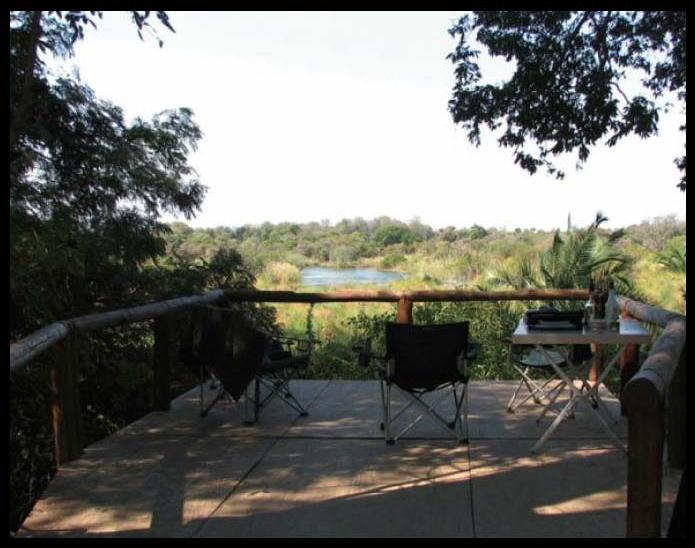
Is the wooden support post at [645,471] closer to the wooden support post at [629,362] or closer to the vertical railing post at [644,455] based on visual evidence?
the vertical railing post at [644,455]

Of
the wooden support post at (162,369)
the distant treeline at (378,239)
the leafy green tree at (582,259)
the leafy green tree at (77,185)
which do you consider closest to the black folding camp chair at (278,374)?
the wooden support post at (162,369)

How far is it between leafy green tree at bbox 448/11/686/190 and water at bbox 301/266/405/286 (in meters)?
11.0

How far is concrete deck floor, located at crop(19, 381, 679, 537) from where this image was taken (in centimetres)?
261

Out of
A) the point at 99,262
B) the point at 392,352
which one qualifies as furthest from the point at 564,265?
the point at 99,262

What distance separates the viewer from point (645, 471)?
1618mm

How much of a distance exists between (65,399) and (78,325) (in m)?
0.38

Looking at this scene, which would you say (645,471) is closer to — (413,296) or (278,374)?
(278,374)

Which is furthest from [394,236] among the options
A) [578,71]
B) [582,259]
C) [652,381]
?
[652,381]

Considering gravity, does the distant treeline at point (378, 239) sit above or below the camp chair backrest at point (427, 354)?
above

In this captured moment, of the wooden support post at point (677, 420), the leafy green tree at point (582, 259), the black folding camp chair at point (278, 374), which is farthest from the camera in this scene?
the leafy green tree at point (582, 259)

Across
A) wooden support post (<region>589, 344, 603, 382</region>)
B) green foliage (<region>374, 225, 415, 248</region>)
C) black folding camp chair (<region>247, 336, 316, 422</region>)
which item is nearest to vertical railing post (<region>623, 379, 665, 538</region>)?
black folding camp chair (<region>247, 336, 316, 422</region>)

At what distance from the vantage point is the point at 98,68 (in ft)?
17.5

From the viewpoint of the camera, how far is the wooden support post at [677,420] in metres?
3.20

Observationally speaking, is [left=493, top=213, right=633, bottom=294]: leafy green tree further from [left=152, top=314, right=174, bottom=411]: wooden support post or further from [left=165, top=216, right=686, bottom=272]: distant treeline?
[left=165, top=216, right=686, bottom=272]: distant treeline
